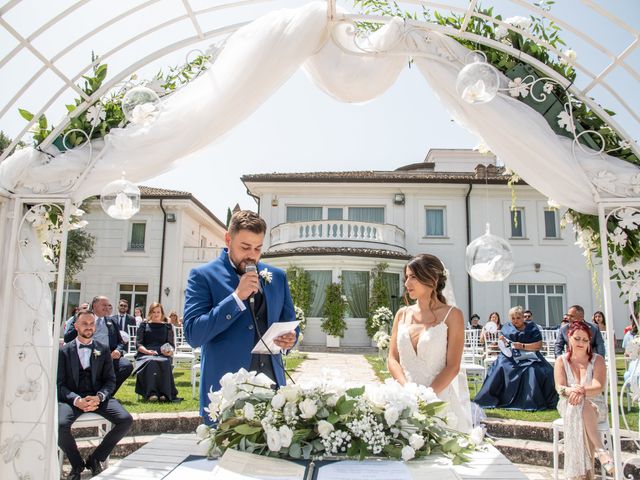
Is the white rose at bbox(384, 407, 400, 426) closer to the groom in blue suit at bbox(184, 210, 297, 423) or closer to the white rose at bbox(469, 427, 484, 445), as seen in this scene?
the white rose at bbox(469, 427, 484, 445)

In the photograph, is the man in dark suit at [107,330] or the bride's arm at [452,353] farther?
the man in dark suit at [107,330]

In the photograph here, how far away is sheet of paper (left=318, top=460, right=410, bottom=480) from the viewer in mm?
1826

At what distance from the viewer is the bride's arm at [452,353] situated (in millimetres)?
3619

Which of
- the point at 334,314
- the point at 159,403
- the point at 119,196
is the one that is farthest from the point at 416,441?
the point at 334,314

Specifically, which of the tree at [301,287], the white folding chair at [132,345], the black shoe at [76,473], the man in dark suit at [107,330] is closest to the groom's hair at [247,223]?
the black shoe at [76,473]

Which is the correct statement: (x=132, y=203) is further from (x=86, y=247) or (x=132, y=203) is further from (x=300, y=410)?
(x=86, y=247)

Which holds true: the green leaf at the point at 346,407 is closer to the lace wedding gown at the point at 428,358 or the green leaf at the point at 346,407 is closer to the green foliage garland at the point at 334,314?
the lace wedding gown at the point at 428,358

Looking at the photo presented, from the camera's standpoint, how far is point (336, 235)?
20.5 meters

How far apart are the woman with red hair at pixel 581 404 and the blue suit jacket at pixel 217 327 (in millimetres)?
3134

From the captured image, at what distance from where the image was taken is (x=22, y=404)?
3.74 m

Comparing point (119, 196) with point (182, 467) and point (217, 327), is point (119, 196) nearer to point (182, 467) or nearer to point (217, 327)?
point (217, 327)

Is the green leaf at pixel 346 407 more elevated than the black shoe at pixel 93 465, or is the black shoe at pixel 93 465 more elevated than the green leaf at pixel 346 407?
the green leaf at pixel 346 407

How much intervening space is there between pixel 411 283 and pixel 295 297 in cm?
1552

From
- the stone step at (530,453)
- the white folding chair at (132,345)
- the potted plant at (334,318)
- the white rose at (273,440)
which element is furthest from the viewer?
the potted plant at (334,318)
